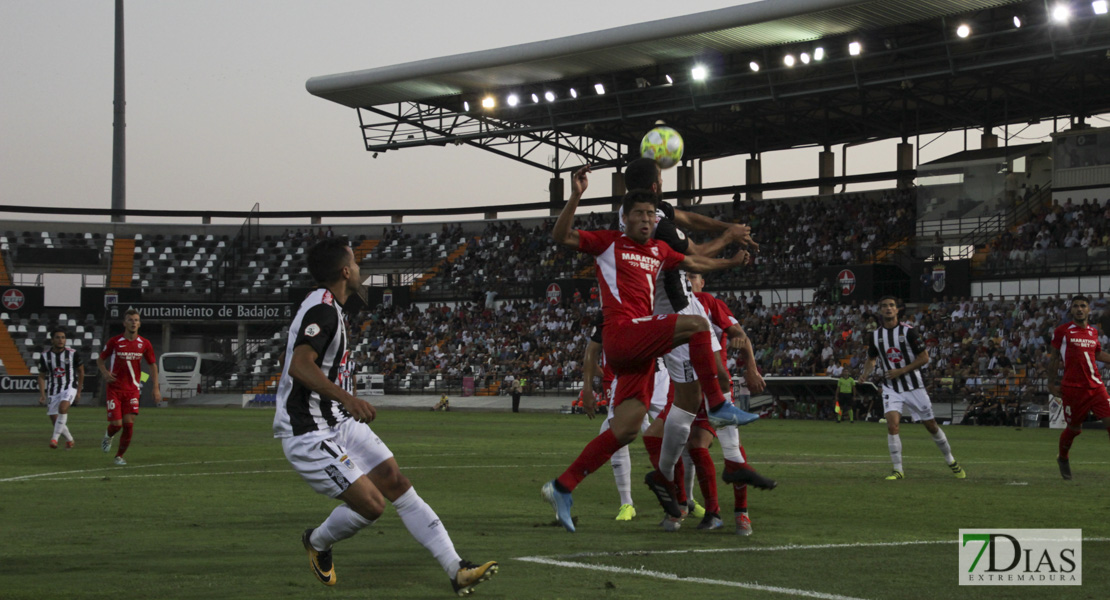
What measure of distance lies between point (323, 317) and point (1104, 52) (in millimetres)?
42233

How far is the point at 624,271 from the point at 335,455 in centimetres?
289

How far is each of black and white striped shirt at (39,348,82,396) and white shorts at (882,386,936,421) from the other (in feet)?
53.0

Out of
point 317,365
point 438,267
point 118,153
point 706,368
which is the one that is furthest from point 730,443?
point 118,153

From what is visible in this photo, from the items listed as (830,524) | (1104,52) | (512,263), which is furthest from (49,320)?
(830,524)

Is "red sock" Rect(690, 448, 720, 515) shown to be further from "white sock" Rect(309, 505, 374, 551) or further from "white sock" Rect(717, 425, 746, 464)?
"white sock" Rect(309, 505, 374, 551)

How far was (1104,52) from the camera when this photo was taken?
41656 mm

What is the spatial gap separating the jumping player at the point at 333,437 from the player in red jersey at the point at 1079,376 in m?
10.7

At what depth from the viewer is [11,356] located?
60.7 m

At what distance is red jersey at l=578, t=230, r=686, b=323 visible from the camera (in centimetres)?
850

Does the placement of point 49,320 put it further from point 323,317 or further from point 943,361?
point 323,317

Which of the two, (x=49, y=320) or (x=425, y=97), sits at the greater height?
(x=425, y=97)

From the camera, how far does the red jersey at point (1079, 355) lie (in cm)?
1480

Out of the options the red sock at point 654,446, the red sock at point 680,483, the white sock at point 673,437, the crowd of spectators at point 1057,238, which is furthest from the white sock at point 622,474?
the crowd of spectators at point 1057,238

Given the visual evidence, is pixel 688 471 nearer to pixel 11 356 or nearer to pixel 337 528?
pixel 337 528
